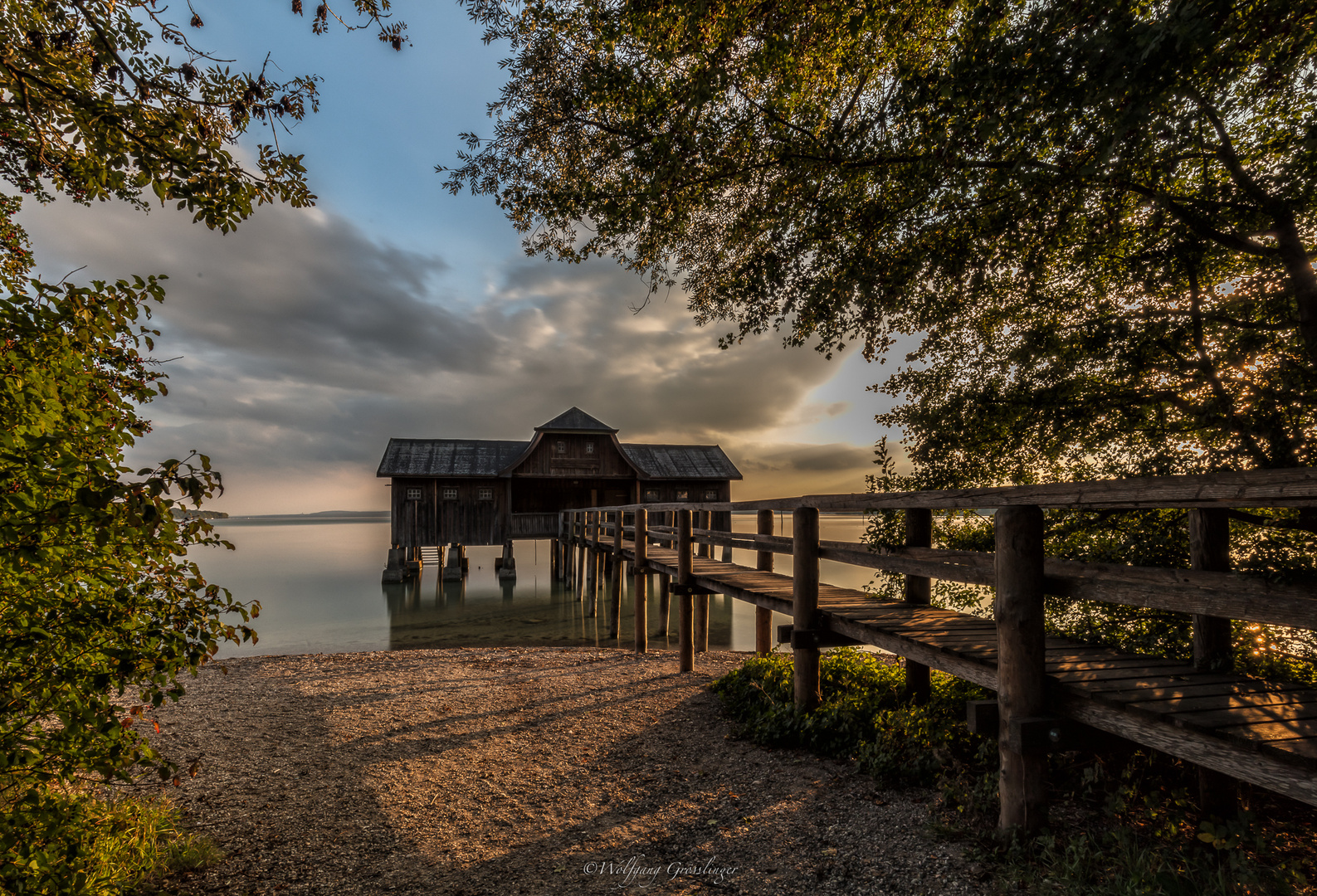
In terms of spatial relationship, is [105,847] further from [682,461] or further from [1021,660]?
[682,461]

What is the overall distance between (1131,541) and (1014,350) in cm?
226

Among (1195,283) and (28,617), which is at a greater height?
(1195,283)

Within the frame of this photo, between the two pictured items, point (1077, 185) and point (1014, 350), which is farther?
point (1014, 350)

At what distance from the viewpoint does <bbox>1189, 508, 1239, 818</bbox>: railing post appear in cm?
387

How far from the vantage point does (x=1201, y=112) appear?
4059mm

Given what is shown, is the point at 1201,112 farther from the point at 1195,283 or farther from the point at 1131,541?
the point at 1131,541

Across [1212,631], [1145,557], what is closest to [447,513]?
[1145,557]

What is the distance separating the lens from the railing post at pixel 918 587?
19.3 feet

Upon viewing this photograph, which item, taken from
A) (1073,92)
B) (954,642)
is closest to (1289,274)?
(1073,92)

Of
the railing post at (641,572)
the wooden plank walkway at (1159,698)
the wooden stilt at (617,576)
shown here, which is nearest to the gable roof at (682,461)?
the wooden stilt at (617,576)

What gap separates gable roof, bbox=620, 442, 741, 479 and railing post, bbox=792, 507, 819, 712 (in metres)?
21.7

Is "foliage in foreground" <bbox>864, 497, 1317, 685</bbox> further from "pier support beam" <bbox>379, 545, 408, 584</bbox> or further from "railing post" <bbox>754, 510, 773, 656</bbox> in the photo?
"pier support beam" <bbox>379, 545, 408, 584</bbox>

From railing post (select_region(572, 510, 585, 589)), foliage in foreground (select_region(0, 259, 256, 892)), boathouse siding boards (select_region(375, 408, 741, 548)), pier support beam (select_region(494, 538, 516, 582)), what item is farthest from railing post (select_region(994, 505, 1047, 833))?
pier support beam (select_region(494, 538, 516, 582))

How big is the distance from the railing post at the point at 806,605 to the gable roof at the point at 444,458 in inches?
850
